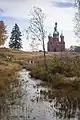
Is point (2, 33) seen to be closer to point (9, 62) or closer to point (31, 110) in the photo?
point (9, 62)

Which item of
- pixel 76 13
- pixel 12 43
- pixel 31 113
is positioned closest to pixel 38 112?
pixel 31 113

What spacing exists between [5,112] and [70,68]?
77.6ft

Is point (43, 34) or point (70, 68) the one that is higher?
point (43, 34)

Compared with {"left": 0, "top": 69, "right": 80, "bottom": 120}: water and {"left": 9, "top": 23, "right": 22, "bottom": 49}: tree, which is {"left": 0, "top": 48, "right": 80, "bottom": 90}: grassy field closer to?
{"left": 0, "top": 69, "right": 80, "bottom": 120}: water

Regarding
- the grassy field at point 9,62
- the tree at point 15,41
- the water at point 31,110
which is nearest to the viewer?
the water at point 31,110

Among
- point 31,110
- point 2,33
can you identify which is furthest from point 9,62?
point 31,110

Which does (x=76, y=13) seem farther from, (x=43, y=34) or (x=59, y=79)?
(x=43, y=34)

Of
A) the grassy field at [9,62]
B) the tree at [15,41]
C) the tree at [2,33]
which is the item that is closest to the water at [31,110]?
the grassy field at [9,62]

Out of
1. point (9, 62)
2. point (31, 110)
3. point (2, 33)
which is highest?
point (2, 33)

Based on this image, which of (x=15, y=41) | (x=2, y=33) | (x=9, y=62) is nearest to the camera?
(x=9, y=62)

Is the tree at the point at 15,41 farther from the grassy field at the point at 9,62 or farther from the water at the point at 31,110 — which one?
the water at the point at 31,110

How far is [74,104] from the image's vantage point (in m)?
19.7

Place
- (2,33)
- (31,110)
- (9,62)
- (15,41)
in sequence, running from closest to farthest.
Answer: (31,110) → (9,62) → (2,33) → (15,41)

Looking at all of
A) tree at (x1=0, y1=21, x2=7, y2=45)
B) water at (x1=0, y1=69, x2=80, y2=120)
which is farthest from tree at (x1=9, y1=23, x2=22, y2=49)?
water at (x1=0, y1=69, x2=80, y2=120)
